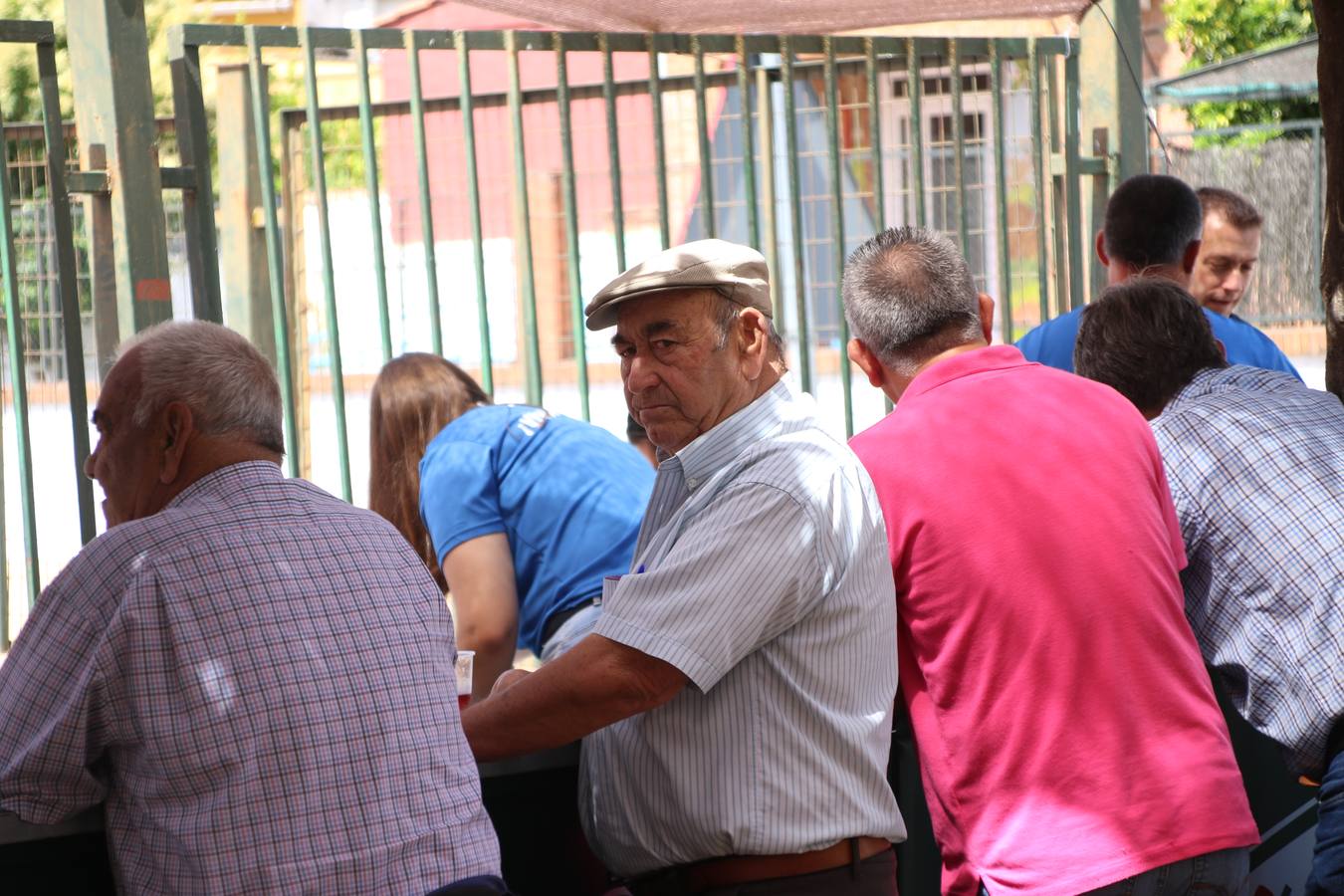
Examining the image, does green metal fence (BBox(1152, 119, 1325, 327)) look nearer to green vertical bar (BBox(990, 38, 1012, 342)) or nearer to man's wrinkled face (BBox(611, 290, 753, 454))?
green vertical bar (BBox(990, 38, 1012, 342))

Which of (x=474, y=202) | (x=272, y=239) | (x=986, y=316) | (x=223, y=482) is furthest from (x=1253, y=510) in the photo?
(x=272, y=239)

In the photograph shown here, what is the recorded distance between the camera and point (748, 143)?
4.69 m

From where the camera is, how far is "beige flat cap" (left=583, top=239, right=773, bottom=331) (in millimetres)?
2479

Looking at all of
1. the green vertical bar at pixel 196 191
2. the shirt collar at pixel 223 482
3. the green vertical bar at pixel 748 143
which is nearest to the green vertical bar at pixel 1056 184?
the green vertical bar at pixel 748 143

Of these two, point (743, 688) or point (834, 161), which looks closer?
point (743, 688)

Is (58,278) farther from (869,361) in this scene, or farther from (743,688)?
(743,688)

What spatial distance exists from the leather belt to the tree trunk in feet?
7.54

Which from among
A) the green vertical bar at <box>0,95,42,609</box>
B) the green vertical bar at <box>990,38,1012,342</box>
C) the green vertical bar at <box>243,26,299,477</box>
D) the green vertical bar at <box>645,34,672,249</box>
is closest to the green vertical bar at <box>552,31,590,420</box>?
the green vertical bar at <box>645,34,672,249</box>

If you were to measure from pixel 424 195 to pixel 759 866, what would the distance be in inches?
97.6

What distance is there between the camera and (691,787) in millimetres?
2275

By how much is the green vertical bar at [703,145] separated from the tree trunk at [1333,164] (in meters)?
1.67

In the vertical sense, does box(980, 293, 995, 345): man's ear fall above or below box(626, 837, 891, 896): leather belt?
above

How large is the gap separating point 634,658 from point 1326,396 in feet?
5.96

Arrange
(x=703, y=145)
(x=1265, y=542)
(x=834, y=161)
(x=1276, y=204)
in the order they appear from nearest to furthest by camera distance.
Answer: (x=1265, y=542) < (x=703, y=145) < (x=834, y=161) < (x=1276, y=204)
